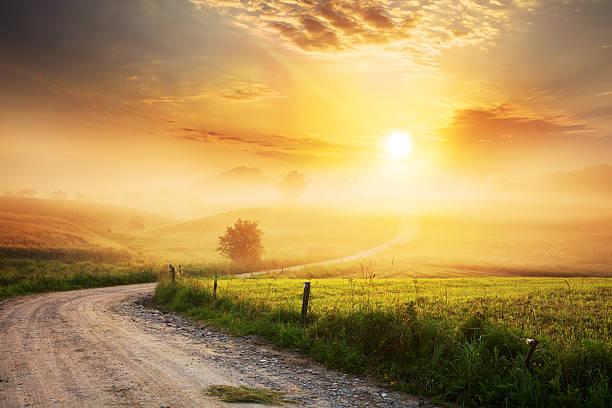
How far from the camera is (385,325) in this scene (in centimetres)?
1048

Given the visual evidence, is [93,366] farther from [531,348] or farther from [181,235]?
[181,235]

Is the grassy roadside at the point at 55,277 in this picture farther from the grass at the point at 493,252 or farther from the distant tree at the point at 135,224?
the distant tree at the point at 135,224

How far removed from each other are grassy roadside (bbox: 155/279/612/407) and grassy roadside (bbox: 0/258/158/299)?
66.0 feet

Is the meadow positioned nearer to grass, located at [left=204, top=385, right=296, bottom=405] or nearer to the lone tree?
the lone tree

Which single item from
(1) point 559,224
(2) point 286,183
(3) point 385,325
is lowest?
(3) point 385,325

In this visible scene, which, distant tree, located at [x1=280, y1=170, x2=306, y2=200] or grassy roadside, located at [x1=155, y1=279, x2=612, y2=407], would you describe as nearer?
grassy roadside, located at [x1=155, y1=279, x2=612, y2=407]

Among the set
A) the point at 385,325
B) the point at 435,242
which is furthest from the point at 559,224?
the point at 385,325

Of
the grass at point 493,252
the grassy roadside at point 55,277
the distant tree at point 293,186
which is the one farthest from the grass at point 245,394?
the distant tree at point 293,186

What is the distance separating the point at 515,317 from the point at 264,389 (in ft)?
37.9

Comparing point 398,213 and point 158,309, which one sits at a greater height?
point 398,213

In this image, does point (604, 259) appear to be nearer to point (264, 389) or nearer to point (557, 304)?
point (557, 304)

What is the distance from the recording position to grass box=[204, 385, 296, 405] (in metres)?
7.53

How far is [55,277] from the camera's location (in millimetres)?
27578

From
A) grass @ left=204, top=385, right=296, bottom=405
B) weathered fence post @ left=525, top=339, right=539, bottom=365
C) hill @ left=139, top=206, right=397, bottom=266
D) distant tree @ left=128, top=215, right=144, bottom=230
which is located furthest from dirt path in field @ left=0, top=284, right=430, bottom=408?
distant tree @ left=128, top=215, right=144, bottom=230
